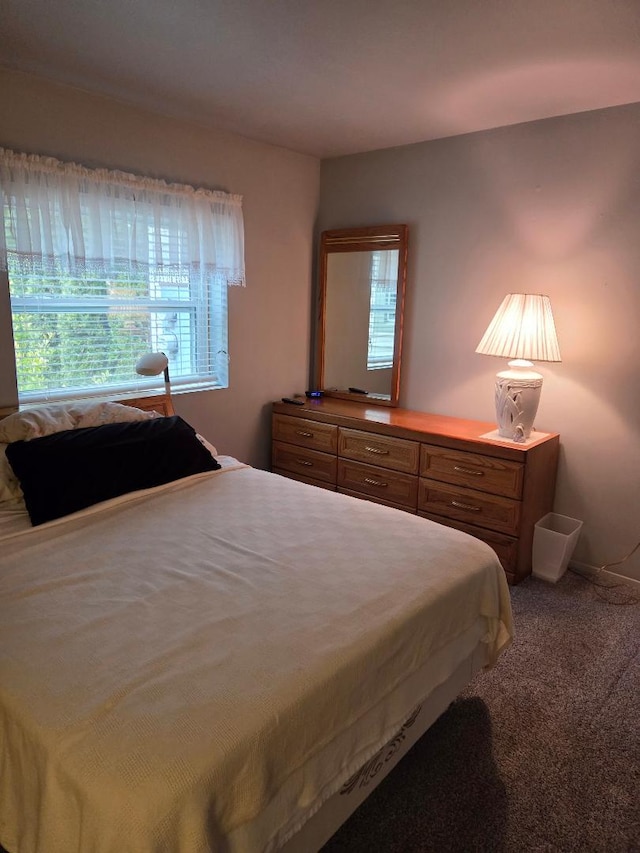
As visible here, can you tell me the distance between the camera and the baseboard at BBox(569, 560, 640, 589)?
296cm

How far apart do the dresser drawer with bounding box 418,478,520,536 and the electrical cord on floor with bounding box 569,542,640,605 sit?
0.53 meters

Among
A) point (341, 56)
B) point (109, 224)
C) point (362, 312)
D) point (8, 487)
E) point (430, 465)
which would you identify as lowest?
point (430, 465)

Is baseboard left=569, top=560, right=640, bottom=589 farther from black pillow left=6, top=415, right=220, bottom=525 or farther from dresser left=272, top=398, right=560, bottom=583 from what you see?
black pillow left=6, top=415, right=220, bottom=525

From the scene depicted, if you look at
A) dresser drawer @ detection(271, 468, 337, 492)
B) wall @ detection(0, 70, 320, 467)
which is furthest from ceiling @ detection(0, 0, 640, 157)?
dresser drawer @ detection(271, 468, 337, 492)

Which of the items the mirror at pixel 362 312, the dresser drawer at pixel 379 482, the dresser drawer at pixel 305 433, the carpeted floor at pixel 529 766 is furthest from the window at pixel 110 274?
the carpeted floor at pixel 529 766

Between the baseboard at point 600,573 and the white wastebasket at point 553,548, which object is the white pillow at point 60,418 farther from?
the baseboard at point 600,573

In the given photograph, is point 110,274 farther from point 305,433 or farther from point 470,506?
point 470,506

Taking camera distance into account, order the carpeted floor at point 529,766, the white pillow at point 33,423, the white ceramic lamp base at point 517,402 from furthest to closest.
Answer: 1. the white ceramic lamp base at point 517,402
2. the white pillow at point 33,423
3. the carpeted floor at point 529,766

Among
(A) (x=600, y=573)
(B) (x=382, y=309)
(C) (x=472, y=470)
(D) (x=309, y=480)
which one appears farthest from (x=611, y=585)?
(B) (x=382, y=309)

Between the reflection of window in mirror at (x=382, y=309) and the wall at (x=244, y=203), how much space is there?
0.51 meters

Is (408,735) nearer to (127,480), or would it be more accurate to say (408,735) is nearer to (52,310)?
(127,480)

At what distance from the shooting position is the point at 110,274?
296cm

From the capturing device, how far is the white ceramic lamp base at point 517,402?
9.46 feet

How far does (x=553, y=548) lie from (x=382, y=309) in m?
1.75
